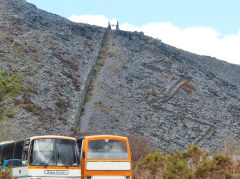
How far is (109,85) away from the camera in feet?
192

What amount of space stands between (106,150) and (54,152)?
7.93 feet

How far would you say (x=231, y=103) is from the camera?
64.6 m

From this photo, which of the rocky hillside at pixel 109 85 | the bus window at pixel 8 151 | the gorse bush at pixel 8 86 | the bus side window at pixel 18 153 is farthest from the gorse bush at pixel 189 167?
the rocky hillside at pixel 109 85

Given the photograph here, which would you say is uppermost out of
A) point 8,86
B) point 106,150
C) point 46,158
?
point 8,86

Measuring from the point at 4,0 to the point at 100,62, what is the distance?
1064 inches

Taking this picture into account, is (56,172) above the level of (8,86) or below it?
below

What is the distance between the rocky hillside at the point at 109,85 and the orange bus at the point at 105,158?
11938 mm

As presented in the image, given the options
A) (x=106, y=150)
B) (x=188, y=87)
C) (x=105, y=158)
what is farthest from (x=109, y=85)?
(x=105, y=158)

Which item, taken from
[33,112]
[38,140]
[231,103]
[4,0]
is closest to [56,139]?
[38,140]

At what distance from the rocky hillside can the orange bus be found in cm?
1194

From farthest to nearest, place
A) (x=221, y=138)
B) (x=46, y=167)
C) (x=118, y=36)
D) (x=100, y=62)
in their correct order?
(x=118, y=36), (x=100, y=62), (x=221, y=138), (x=46, y=167)

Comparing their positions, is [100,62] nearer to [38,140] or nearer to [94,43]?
[94,43]

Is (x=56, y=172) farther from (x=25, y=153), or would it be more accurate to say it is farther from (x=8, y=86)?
(x=8, y=86)

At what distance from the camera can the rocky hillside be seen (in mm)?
42875
